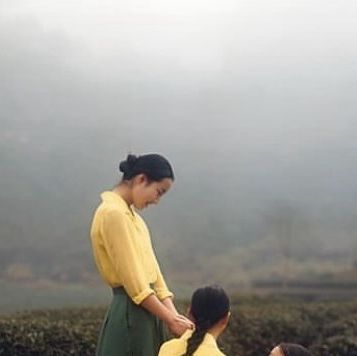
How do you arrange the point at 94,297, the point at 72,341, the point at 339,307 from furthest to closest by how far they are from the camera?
the point at 94,297
the point at 339,307
the point at 72,341

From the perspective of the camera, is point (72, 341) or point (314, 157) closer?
point (72, 341)

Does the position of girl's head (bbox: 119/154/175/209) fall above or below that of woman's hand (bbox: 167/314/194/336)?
above

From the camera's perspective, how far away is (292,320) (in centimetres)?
601

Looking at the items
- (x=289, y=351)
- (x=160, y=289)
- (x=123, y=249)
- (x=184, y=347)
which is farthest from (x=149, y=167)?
(x=289, y=351)

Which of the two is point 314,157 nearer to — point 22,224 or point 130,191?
point 22,224

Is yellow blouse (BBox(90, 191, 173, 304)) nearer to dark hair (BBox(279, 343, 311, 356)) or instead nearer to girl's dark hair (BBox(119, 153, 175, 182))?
girl's dark hair (BBox(119, 153, 175, 182))

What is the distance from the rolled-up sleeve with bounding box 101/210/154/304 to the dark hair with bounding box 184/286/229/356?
0.45ft

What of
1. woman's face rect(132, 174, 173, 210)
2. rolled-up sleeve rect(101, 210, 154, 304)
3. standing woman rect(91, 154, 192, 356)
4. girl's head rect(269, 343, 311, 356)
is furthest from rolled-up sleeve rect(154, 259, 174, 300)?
girl's head rect(269, 343, 311, 356)

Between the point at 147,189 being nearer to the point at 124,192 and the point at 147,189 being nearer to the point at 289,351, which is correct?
the point at 124,192

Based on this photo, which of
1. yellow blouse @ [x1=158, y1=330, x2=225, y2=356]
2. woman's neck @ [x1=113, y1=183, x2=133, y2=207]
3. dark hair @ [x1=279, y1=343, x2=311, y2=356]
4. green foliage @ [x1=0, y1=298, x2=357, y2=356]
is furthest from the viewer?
green foliage @ [x1=0, y1=298, x2=357, y2=356]

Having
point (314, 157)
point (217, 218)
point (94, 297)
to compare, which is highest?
point (314, 157)

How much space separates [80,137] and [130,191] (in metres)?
5.34

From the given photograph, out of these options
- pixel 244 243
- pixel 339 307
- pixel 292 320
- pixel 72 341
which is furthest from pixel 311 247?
pixel 72 341

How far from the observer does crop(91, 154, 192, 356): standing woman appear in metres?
2.39
